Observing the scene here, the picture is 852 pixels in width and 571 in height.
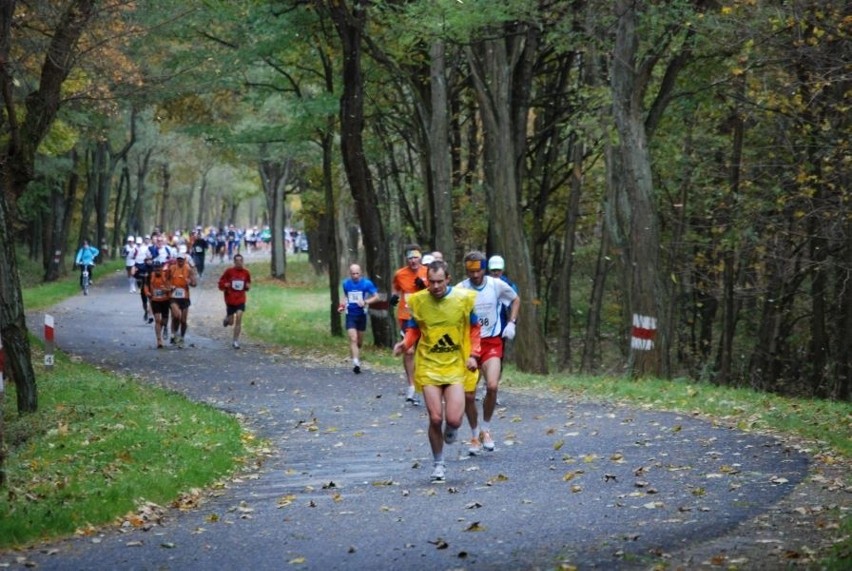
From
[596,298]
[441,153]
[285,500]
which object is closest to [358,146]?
Answer: [441,153]

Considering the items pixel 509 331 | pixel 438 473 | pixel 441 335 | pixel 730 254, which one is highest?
pixel 730 254

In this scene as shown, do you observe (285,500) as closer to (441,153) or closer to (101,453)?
(101,453)

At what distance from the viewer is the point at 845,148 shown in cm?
1952

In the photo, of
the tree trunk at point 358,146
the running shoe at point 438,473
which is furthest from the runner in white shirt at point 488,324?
the tree trunk at point 358,146

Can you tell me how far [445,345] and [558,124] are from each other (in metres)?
19.3

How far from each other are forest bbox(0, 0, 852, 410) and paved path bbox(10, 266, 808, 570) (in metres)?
4.64

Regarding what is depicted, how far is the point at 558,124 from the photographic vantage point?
103 ft

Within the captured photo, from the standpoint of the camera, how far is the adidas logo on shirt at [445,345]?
41.7ft

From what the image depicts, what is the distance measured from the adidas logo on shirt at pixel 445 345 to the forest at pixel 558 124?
20.5ft

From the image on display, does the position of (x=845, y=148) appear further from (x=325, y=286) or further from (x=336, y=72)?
(x=325, y=286)

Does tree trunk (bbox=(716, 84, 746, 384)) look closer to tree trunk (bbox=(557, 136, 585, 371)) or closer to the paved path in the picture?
tree trunk (bbox=(557, 136, 585, 371))

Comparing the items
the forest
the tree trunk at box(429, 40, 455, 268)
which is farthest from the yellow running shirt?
the tree trunk at box(429, 40, 455, 268)

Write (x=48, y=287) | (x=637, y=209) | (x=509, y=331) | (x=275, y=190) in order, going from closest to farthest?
1. (x=509, y=331)
2. (x=637, y=209)
3. (x=48, y=287)
4. (x=275, y=190)

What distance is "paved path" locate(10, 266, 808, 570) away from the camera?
923cm
